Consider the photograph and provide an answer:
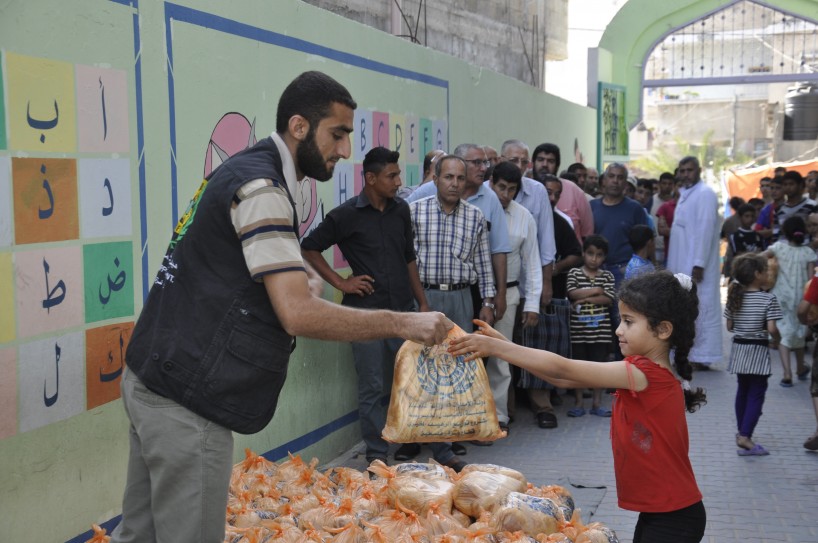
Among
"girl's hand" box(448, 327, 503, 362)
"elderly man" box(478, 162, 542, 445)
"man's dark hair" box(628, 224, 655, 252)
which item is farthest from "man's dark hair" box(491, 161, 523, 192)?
"girl's hand" box(448, 327, 503, 362)

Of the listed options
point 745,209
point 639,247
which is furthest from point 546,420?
point 745,209

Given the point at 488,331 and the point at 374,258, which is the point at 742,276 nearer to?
the point at 374,258

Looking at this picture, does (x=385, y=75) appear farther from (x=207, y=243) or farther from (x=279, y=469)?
(x=207, y=243)

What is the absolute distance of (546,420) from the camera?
7.88 m

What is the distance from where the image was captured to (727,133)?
53656mm

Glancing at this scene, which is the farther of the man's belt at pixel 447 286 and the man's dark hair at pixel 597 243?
A: the man's dark hair at pixel 597 243

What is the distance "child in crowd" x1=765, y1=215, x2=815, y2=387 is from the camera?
31.9 ft

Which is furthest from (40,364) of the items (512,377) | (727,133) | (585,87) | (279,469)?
(727,133)

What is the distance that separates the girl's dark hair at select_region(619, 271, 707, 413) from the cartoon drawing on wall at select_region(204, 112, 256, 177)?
94.9 inches

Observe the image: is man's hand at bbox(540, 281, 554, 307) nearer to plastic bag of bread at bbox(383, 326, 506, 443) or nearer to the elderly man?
the elderly man

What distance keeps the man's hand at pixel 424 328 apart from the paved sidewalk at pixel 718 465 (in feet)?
8.43

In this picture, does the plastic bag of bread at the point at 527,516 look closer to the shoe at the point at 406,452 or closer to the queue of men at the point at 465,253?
the queue of men at the point at 465,253

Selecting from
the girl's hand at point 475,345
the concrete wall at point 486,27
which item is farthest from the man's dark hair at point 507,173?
the girl's hand at point 475,345

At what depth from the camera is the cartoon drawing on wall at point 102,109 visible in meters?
4.21
